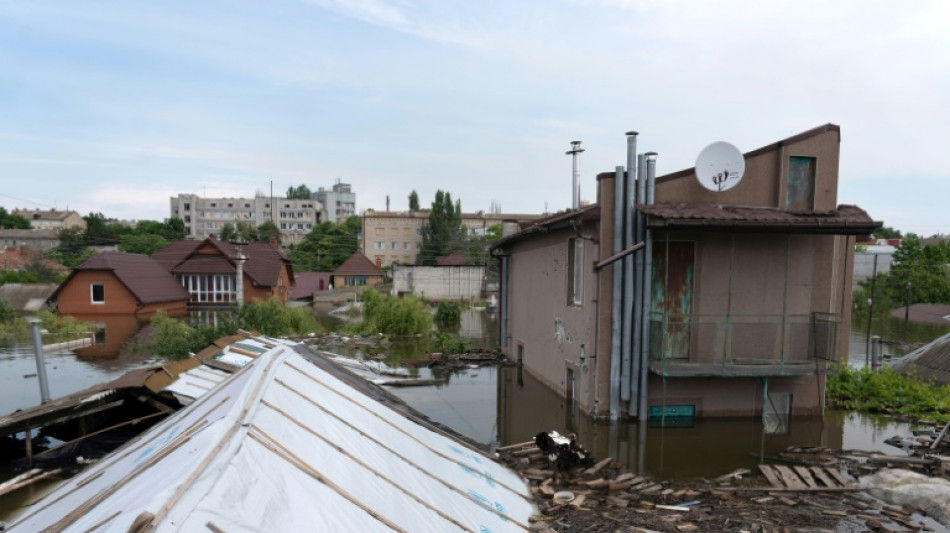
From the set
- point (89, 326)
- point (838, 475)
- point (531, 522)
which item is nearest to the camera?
point (531, 522)

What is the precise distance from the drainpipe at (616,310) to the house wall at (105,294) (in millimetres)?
29724

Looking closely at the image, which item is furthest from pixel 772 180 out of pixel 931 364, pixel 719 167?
pixel 931 364

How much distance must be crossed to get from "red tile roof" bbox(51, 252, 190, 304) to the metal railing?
30228 mm

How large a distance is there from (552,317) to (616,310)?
3.39 meters

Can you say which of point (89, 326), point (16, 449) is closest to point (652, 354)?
point (16, 449)

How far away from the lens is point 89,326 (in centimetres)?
2558

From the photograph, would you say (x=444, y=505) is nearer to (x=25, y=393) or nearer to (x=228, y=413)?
(x=228, y=413)

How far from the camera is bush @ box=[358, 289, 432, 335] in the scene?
86.7ft

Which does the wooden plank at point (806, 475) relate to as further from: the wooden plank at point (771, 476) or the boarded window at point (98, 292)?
the boarded window at point (98, 292)

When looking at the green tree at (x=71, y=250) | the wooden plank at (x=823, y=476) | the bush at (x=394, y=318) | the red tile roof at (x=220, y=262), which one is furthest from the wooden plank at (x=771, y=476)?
the green tree at (x=71, y=250)

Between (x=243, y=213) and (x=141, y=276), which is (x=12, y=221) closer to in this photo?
(x=243, y=213)

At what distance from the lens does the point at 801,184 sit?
12398mm

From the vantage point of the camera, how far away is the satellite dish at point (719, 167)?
11516mm

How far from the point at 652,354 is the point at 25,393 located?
15124mm
